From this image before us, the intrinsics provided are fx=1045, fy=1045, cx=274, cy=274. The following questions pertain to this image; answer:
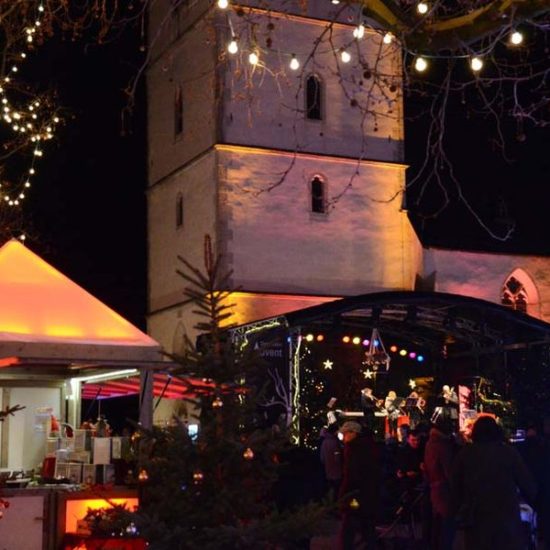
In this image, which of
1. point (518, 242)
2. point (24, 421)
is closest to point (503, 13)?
point (24, 421)

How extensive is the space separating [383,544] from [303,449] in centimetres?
680

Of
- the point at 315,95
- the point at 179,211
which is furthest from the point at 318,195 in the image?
the point at 179,211

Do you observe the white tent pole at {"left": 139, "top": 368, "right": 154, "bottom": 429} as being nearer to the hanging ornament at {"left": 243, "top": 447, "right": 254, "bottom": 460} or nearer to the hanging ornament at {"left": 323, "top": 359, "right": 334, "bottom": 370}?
the hanging ornament at {"left": 243, "top": 447, "right": 254, "bottom": 460}

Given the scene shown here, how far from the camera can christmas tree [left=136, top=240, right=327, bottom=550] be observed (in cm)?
646

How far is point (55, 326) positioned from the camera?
9.82 m

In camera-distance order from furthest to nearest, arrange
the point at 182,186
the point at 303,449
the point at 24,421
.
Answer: the point at 182,186
the point at 303,449
the point at 24,421

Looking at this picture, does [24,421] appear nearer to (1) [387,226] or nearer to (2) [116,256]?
(1) [387,226]

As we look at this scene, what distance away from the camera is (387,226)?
29016mm

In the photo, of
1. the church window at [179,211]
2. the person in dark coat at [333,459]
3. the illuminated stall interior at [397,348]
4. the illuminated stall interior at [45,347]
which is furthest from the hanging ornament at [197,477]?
the church window at [179,211]

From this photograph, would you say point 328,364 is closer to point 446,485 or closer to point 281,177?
point 281,177

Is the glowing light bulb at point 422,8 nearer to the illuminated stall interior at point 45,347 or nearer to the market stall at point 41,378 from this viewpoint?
the market stall at point 41,378

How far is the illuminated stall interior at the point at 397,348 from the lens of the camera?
20797 millimetres

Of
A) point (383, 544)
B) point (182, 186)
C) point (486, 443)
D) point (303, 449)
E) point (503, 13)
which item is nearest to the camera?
point (503, 13)

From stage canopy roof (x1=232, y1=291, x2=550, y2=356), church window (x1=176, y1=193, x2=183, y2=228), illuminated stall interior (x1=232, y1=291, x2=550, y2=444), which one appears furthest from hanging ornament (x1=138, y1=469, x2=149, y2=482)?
church window (x1=176, y1=193, x2=183, y2=228)
